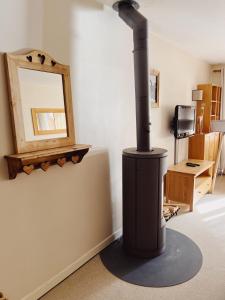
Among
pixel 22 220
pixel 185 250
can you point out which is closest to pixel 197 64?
pixel 185 250

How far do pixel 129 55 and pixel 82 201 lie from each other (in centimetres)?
158

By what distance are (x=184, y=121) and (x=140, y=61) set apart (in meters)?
1.92

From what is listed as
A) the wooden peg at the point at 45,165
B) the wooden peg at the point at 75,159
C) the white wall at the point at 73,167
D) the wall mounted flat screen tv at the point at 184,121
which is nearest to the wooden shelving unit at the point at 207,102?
the wall mounted flat screen tv at the point at 184,121

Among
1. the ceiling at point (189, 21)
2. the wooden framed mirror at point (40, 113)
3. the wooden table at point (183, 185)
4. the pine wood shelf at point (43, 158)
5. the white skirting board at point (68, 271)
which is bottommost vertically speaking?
the white skirting board at point (68, 271)

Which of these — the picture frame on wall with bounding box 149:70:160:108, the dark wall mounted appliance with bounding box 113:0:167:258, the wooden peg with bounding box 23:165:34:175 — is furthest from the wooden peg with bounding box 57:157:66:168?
the picture frame on wall with bounding box 149:70:160:108

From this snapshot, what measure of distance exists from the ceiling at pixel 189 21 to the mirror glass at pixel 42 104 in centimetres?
100

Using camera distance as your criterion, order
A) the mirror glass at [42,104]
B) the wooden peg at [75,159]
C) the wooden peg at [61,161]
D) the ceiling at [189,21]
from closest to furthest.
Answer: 1. the mirror glass at [42,104]
2. the wooden peg at [61,161]
3. the wooden peg at [75,159]
4. the ceiling at [189,21]

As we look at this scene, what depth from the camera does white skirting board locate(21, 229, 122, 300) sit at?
172cm

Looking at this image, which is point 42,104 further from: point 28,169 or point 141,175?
point 141,175

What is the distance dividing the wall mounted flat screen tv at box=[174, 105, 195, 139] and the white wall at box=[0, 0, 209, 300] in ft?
3.69

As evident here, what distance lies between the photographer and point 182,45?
11.5ft

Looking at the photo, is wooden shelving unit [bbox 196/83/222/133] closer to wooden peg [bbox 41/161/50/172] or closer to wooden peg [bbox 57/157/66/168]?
wooden peg [bbox 57/157/66/168]

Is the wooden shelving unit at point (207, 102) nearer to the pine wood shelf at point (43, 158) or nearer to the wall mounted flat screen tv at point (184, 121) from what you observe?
the wall mounted flat screen tv at point (184, 121)

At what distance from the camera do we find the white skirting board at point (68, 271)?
Result: 1.72 metres
